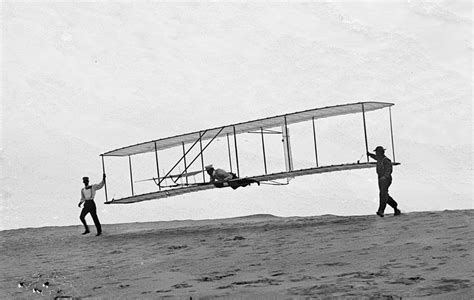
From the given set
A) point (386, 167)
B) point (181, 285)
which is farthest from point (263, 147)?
point (181, 285)

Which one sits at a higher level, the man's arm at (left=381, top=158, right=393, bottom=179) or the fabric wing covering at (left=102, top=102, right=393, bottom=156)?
the fabric wing covering at (left=102, top=102, right=393, bottom=156)

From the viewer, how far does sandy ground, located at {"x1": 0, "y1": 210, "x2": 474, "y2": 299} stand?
944cm

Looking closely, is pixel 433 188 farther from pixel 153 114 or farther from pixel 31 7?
pixel 31 7

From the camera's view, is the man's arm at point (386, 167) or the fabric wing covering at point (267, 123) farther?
the fabric wing covering at point (267, 123)

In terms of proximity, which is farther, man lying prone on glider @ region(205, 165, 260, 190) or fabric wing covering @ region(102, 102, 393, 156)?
man lying prone on glider @ region(205, 165, 260, 190)

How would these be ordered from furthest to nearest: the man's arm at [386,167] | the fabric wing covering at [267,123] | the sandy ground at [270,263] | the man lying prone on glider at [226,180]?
the man lying prone on glider at [226,180]
the fabric wing covering at [267,123]
the man's arm at [386,167]
the sandy ground at [270,263]

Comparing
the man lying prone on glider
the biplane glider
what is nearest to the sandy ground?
the man lying prone on glider

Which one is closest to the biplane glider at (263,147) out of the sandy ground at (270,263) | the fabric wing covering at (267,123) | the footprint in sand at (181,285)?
the fabric wing covering at (267,123)

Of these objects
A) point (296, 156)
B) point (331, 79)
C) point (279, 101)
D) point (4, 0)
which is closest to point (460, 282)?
point (296, 156)

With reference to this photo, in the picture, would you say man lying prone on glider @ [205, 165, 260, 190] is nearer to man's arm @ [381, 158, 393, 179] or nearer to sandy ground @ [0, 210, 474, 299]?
sandy ground @ [0, 210, 474, 299]

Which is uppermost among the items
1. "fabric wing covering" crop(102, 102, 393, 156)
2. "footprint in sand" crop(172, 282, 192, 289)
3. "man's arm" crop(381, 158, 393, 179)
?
"fabric wing covering" crop(102, 102, 393, 156)

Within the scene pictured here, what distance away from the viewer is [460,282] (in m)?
8.80

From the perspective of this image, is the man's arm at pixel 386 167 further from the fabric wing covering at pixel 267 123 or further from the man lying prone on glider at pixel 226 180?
the man lying prone on glider at pixel 226 180

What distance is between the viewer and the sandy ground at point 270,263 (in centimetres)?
944
